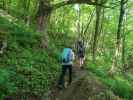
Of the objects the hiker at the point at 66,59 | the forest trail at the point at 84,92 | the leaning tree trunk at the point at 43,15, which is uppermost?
the leaning tree trunk at the point at 43,15

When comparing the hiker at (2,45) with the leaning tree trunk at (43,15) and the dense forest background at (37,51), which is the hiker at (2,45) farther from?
the leaning tree trunk at (43,15)

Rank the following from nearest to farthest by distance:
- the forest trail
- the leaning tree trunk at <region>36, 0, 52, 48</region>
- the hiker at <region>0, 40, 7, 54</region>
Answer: the forest trail < the hiker at <region>0, 40, 7, 54</region> < the leaning tree trunk at <region>36, 0, 52, 48</region>

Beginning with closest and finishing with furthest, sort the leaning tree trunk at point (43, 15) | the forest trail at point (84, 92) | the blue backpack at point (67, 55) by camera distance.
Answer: the forest trail at point (84, 92) → the blue backpack at point (67, 55) → the leaning tree trunk at point (43, 15)

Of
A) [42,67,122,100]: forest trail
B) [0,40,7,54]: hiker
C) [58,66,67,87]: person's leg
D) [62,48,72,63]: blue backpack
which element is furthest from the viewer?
[0,40,7,54]: hiker

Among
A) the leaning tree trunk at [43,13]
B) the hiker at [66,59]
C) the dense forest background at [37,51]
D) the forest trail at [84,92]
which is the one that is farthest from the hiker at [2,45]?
the leaning tree trunk at [43,13]

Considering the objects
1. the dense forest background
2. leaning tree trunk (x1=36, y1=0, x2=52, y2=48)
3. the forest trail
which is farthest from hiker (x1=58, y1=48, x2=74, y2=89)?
leaning tree trunk (x1=36, y1=0, x2=52, y2=48)

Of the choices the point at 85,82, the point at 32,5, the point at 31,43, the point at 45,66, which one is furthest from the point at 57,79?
the point at 32,5

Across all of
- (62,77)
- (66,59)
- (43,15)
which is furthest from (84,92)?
(43,15)

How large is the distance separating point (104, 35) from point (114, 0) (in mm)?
15690

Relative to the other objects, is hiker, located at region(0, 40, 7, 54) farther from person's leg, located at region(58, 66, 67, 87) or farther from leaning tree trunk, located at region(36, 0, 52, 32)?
leaning tree trunk, located at region(36, 0, 52, 32)

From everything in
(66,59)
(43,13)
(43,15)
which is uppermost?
(43,13)

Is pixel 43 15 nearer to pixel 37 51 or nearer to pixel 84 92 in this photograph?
pixel 37 51

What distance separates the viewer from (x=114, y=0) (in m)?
18.9

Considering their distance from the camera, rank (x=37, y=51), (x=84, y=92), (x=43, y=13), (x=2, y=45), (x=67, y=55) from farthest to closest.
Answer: (x=43, y=13) → (x=37, y=51) → (x=2, y=45) → (x=67, y=55) → (x=84, y=92)
